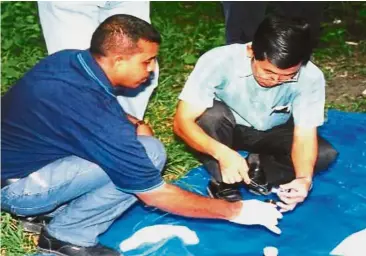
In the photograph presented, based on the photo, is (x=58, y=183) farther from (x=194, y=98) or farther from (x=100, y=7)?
(x=100, y=7)

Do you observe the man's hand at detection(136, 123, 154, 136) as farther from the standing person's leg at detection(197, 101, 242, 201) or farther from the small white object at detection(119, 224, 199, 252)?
the small white object at detection(119, 224, 199, 252)

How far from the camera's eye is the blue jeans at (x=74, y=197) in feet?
9.07

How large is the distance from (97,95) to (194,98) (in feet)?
1.98

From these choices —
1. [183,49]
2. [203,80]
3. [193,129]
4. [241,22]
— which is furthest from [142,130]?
[183,49]

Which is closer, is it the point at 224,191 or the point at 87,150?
the point at 87,150

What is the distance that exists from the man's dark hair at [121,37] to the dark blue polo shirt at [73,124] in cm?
6

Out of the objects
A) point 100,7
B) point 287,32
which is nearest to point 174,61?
point 100,7

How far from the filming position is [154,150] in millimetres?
2916

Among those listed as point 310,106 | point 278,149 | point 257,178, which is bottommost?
point 257,178

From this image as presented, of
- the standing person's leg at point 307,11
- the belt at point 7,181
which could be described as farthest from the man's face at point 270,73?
the standing person's leg at point 307,11

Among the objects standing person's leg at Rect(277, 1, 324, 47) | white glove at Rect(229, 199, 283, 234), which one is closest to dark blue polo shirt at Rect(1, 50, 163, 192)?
white glove at Rect(229, 199, 283, 234)

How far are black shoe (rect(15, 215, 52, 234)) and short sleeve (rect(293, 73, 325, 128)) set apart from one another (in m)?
1.13

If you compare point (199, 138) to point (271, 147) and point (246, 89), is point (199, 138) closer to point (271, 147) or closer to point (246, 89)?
point (246, 89)

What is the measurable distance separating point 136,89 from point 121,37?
1097 millimetres
